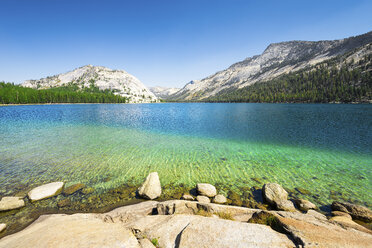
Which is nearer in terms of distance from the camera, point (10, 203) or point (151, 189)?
point (10, 203)

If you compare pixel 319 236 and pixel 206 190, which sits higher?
pixel 319 236

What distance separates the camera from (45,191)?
1394 centimetres

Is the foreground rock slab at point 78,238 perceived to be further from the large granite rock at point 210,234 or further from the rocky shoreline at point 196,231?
the large granite rock at point 210,234

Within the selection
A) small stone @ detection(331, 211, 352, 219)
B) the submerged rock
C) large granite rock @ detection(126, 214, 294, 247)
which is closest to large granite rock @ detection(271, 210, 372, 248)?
large granite rock @ detection(126, 214, 294, 247)

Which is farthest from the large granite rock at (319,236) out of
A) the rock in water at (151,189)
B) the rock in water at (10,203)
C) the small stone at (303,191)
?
the rock in water at (10,203)

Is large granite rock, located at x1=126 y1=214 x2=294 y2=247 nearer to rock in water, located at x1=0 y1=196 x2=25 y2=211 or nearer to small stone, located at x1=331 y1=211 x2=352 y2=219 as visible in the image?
small stone, located at x1=331 y1=211 x2=352 y2=219

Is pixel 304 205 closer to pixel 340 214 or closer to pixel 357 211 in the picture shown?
pixel 340 214

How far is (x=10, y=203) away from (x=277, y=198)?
21.6 m

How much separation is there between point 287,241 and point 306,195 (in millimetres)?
11313

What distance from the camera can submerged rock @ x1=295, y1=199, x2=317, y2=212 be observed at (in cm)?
1276

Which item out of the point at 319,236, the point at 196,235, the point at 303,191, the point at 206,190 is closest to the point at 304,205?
the point at 303,191

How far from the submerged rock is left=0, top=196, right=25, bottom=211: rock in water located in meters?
22.5

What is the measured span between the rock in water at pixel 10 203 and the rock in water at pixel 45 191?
78 centimetres

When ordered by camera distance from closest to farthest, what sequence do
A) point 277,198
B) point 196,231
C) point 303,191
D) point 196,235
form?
point 196,235
point 196,231
point 277,198
point 303,191
